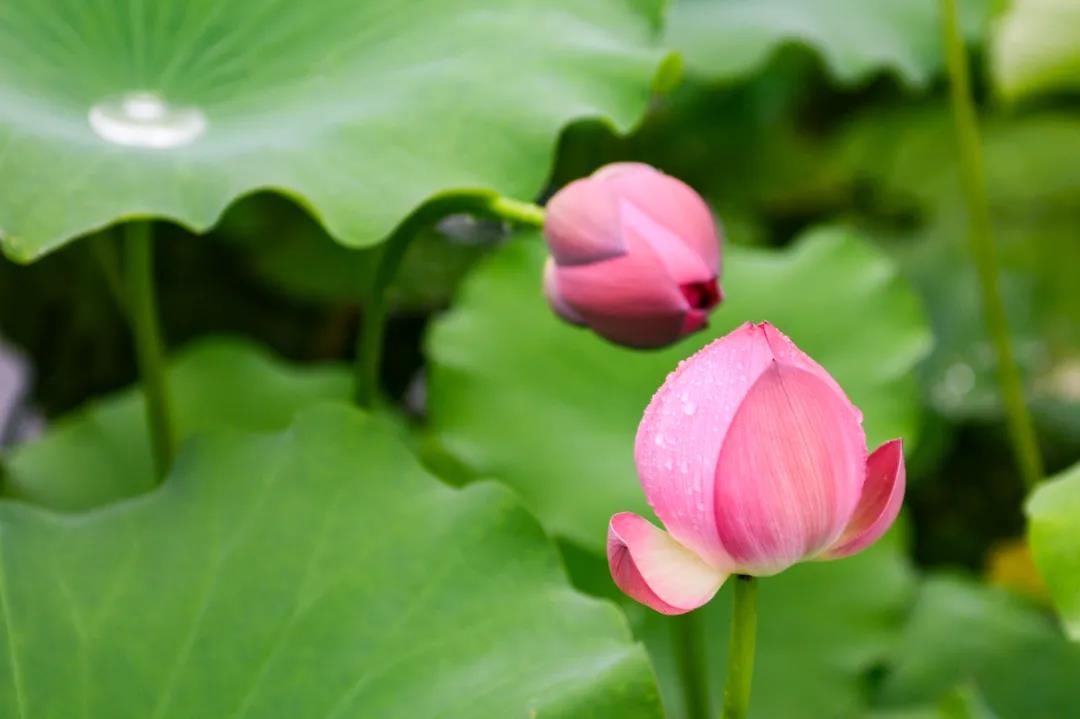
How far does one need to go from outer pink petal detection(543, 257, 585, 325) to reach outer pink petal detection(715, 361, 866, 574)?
0.24 meters

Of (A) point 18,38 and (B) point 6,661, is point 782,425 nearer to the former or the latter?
(B) point 6,661

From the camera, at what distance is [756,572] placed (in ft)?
1.54

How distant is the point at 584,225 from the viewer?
2.11ft

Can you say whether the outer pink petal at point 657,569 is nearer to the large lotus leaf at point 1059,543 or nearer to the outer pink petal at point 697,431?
the outer pink petal at point 697,431

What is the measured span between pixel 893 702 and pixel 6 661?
64cm

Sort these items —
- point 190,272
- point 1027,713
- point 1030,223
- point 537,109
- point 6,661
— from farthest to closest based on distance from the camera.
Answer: point 1030,223 < point 190,272 < point 1027,713 < point 537,109 < point 6,661

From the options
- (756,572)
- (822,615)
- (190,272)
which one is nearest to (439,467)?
(822,615)

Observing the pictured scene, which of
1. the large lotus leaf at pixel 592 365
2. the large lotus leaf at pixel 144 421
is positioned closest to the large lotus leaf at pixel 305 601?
the large lotus leaf at pixel 592 365

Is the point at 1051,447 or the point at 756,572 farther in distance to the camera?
the point at 1051,447

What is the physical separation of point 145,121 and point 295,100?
0.29ft

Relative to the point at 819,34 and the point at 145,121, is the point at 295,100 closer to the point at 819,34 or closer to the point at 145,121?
the point at 145,121

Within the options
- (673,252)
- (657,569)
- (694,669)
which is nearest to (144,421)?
(694,669)

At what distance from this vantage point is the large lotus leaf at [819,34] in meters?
1.08

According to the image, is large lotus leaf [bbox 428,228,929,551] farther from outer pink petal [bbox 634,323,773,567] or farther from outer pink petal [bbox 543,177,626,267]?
outer pink petal [bbox 634,323,773,567]
